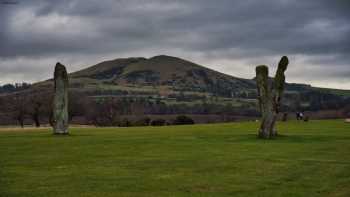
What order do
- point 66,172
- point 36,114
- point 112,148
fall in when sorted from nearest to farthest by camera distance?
1. point 66,172
2. point 112,148
3. point 36,114

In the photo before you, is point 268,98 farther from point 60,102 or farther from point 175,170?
point 175,170

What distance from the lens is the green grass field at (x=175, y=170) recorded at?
17.5 meters

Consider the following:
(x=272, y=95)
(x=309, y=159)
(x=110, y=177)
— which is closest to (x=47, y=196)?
(x=110, y=177)

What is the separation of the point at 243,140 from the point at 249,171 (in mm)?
17161

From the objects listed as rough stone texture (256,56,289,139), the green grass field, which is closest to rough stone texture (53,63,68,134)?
the green grass field

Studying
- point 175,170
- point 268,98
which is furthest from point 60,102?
point 175,170

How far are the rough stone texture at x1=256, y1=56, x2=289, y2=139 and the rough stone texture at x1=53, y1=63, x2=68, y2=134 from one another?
17491mm

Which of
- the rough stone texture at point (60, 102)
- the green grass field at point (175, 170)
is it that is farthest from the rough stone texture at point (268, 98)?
the rough stone texture at point (60, 102)

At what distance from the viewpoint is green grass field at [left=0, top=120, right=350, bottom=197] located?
57.4 feet

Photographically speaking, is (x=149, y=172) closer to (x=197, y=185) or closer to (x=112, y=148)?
(x=197, y=185)

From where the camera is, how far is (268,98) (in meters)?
41.8

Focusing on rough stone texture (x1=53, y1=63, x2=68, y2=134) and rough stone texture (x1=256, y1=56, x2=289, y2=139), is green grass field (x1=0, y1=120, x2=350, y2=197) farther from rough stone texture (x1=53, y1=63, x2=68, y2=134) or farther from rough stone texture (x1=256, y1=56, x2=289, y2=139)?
rough stone texture (x1=53, y1=63, x2=68, y2=134)

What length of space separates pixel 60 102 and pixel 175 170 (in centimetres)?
2733

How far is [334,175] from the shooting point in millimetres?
21062
